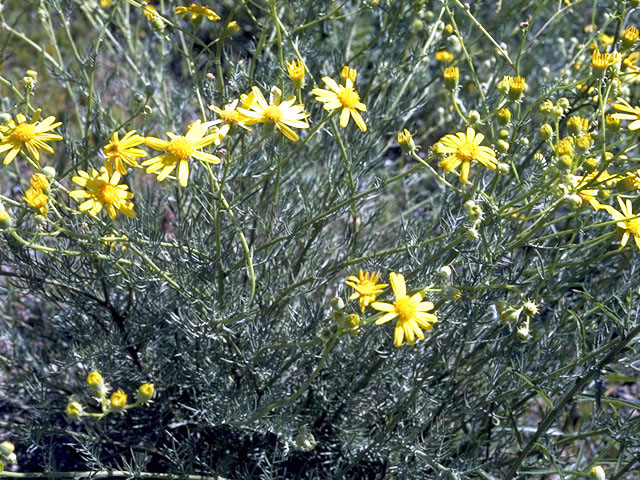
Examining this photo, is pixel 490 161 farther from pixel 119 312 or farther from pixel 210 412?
pixel 119 312

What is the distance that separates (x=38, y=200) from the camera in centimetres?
204

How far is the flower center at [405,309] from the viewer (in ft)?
6.37

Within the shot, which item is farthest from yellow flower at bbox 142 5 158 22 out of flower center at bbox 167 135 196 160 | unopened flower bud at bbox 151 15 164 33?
flower center at bbox 167 135 196 160

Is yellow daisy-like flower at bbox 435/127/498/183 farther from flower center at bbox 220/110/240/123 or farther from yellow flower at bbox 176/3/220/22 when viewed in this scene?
yellow flower at bbox 176/3/220/22

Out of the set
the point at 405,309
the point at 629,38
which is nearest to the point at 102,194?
the point at 405,309

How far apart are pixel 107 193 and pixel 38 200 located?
0.60 feet

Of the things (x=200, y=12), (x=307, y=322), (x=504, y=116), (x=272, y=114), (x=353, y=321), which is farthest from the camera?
(x=307, y=322)

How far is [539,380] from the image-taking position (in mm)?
2453

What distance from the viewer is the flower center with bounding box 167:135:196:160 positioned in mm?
1980

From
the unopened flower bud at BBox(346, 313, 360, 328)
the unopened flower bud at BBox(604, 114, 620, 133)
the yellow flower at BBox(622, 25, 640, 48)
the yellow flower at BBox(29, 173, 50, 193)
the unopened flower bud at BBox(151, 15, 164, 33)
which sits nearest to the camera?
the unopened flower bud at BBox(346, 313, 360, 328)

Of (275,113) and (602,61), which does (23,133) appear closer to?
(275,113)

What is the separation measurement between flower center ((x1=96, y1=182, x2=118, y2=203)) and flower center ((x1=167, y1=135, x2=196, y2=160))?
0.74ft

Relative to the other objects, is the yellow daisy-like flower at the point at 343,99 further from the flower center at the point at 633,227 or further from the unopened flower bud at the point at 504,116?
A: the flower center at the point at 633,227

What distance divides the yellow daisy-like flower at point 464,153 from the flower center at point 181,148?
26.8 inches
